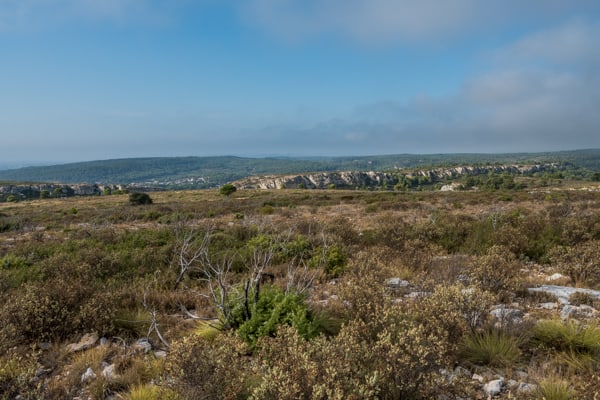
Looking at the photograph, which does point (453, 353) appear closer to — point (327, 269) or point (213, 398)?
point (213, 398)

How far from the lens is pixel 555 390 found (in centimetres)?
319

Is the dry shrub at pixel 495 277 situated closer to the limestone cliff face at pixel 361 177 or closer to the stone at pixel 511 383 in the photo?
the stone at pixel 511 383

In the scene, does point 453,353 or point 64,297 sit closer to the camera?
point 453,353

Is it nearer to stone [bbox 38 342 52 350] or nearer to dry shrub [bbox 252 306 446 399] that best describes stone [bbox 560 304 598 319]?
dry shrub [bbox 252 306 446 399]

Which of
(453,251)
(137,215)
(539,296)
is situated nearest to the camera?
(539,296)

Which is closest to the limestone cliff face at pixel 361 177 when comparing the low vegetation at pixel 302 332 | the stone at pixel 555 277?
the low vegetation at pixel 302 332

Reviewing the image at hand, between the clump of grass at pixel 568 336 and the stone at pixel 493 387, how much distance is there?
3.86ft

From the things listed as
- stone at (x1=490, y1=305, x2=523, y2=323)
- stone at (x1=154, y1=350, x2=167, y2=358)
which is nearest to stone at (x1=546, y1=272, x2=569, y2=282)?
stone at (x1=490, y1=305, x2=523, y2=323)

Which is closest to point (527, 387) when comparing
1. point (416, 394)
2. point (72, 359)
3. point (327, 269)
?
point (416, 394)

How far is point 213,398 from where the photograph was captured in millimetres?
3012

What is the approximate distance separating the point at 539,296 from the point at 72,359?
8.01 metres

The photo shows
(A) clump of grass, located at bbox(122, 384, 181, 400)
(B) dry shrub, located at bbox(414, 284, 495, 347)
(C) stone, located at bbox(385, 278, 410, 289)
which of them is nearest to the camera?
(A) clump of grass, located at bbox(122, 384, 181, 400)

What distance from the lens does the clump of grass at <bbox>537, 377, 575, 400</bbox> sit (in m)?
3.08

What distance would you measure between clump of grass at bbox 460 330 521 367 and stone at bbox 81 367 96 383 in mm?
4723
